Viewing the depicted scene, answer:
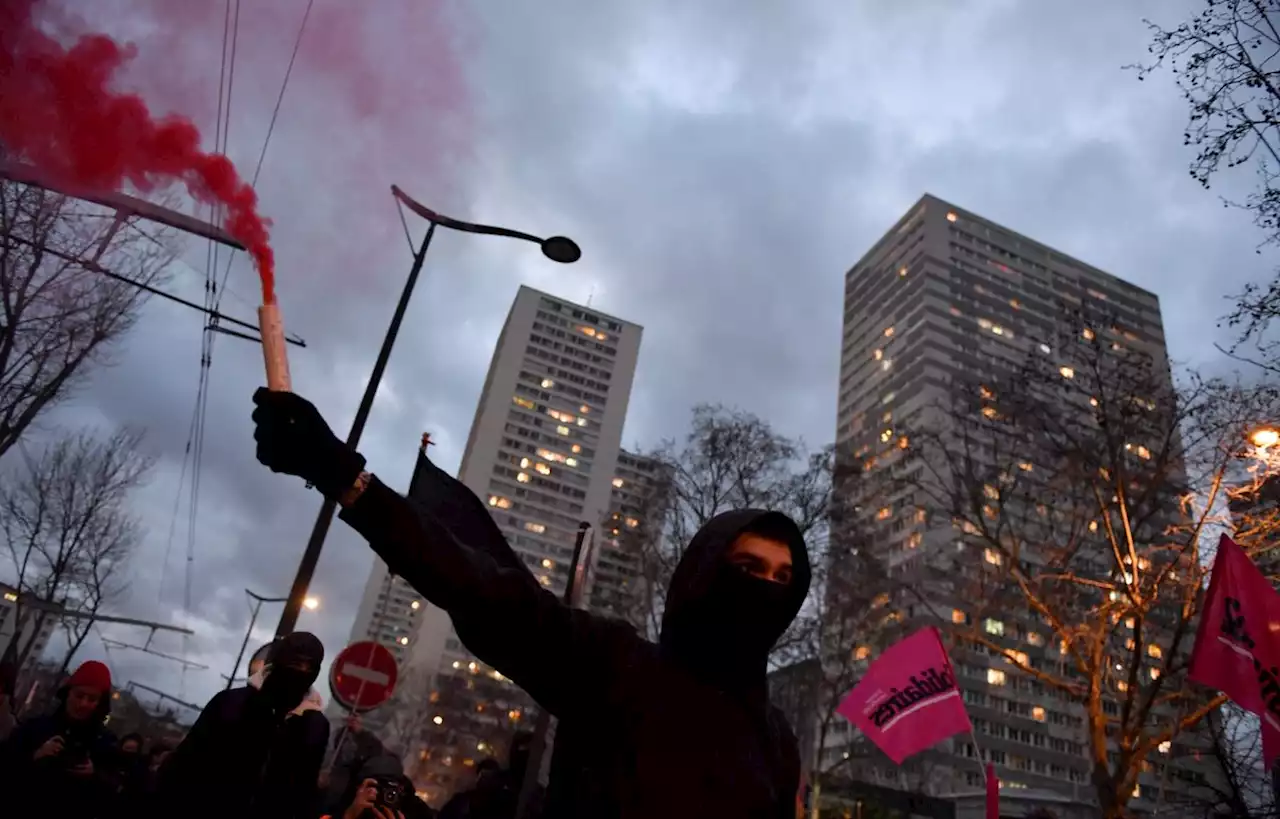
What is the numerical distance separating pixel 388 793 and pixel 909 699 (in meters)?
8.57

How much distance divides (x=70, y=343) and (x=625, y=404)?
107 metres

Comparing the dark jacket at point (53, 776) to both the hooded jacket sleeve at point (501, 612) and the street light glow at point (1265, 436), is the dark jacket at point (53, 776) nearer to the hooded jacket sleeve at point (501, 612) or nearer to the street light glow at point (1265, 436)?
the hooded jacket sleeve at point (501, 612)

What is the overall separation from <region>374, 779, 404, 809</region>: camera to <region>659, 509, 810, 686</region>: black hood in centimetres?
170

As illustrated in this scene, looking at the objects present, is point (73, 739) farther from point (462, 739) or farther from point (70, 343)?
point (462, 739)

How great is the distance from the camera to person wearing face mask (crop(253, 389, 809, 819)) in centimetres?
149

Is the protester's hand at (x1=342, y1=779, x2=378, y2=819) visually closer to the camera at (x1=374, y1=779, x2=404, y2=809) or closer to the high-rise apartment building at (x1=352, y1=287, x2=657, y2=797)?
the camera at (x1=374, y1=779, x2=404, y2=809)

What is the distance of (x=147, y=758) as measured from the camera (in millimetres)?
8750

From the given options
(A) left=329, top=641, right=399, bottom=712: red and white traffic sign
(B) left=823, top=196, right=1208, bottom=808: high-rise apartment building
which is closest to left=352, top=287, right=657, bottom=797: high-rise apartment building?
(B) left=823, top=196, right=1208, bottom=808: high-rise apartment building

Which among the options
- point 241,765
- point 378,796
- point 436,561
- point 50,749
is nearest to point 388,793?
point 378,796

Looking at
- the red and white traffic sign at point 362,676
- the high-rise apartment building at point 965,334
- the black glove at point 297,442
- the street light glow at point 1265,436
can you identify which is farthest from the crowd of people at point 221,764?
the high-rise apartment building at point 965,334

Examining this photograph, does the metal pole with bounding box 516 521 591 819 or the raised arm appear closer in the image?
the raised arm

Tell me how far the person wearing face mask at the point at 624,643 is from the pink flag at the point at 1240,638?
7923 millimetres

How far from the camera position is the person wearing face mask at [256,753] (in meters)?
3.42

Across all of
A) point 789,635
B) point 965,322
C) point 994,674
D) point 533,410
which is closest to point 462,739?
point 994,674
